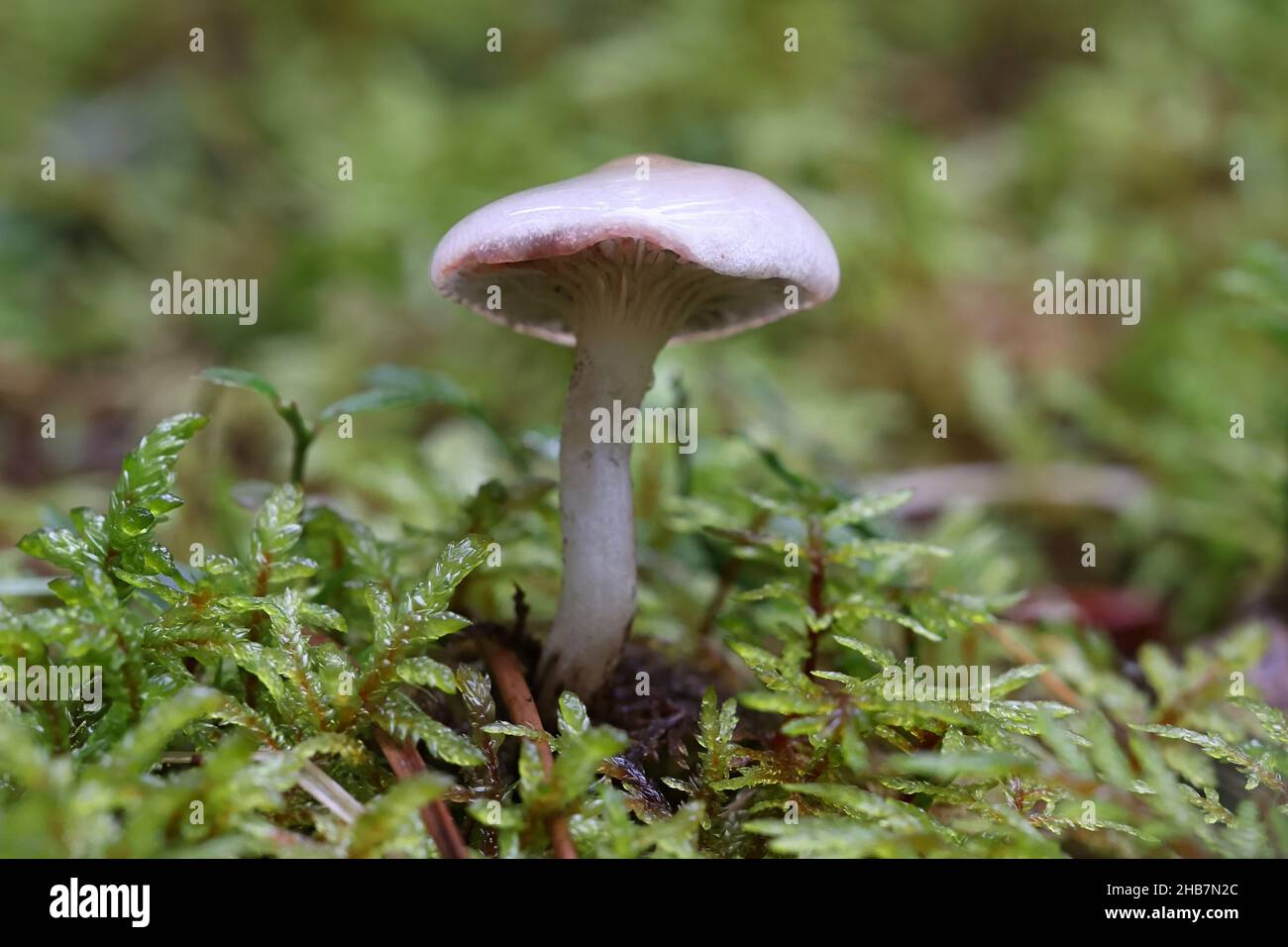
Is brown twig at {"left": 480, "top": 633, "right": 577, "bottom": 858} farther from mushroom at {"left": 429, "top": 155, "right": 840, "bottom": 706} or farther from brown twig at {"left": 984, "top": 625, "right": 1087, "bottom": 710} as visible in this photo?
brown twig at {"left": 984, "top": 625, "right": 1087, "bottom": 710}

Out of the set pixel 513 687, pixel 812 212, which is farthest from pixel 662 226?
pixel 812 212

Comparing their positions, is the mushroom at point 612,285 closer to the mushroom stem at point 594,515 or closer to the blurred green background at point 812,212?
the mushroom stem at point 594,515

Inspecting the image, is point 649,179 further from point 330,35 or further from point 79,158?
point 330,35

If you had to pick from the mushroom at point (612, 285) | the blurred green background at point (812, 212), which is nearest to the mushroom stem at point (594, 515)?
the mushroom at point (612, 285)

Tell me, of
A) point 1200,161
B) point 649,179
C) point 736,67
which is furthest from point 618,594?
point 1200,161

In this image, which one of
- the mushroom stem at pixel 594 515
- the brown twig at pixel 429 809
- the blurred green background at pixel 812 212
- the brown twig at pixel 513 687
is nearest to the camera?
the brown twig at pixel 429 809

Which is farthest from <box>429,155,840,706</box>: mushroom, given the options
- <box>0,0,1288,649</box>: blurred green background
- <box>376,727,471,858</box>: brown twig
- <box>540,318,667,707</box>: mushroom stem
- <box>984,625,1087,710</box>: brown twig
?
<box>984,625,1087,710</box>: brown twig

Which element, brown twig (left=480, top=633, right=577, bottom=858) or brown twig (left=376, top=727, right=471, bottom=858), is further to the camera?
brown twig (left=480, top=633, right=577, bottom=858)
